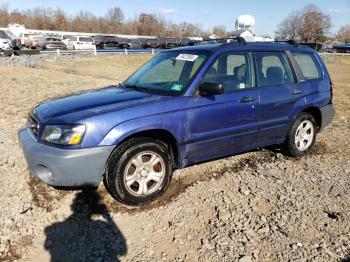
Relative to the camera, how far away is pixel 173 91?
4.51 metres

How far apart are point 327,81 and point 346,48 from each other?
66.5 meters

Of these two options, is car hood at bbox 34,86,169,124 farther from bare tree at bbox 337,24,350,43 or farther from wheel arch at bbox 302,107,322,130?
bare tree at bbox 337,24,350,43

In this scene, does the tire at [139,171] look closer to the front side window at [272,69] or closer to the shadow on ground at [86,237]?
the shadow on ground at [86,237]

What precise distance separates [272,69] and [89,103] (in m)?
2.72

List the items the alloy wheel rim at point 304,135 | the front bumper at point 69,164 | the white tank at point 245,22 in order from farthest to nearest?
1. the white tank at point 245,22
2. the alloy wheel rim at point 304,135
3. the front bumper at point 69,164

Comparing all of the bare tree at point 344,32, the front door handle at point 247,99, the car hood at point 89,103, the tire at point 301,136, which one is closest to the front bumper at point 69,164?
the car hood at point 89,103

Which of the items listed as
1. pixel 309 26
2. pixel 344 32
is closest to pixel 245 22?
pixel 309 26

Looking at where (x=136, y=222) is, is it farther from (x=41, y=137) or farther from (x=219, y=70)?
(x=219, y=70)

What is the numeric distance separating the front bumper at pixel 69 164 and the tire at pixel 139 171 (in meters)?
0.15

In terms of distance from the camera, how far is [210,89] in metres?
4.39

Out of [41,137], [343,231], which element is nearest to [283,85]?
[343,231]

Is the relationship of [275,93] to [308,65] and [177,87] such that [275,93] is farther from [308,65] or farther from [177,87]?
[177,87]

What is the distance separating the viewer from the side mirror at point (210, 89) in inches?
173

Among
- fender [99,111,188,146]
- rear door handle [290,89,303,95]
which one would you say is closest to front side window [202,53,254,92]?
fender [99,111,188,146]
